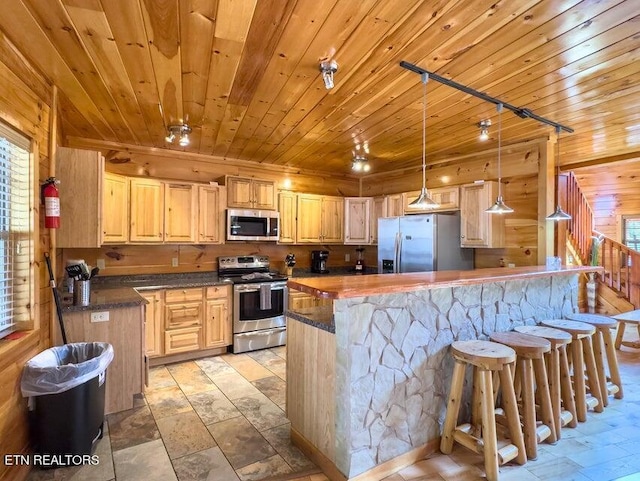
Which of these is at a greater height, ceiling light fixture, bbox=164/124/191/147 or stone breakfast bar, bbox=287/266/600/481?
ceiling light fixture, bbox=164/124/191/147

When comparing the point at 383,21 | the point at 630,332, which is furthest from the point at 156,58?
the point at 630,332

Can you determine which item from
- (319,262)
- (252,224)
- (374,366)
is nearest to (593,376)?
(374,366)

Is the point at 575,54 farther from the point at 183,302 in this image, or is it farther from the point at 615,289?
the point at 615,289

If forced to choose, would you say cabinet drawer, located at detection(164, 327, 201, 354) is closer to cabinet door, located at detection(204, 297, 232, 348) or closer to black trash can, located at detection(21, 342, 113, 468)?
cabinet door, located at detection(204, 297, 232, 348)

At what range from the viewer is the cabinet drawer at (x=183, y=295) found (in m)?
3.83

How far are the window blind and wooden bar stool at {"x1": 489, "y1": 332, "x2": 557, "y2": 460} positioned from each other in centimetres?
317

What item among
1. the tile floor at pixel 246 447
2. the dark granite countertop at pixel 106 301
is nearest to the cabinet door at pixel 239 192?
the dark granite countertop at pixel 106 301

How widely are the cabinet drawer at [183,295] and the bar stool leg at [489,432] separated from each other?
10.2 feet

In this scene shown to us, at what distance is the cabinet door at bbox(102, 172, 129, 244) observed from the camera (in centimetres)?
367

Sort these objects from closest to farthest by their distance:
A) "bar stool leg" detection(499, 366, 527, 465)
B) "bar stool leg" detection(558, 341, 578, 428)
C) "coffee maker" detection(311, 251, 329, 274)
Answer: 1. "bar stool leg" detection(499, 366, 527, 465)
2. "bar stool leg" detection(558, 341, 578, 428)
3. "coffee maker" detection(311, 251, 329, 274)

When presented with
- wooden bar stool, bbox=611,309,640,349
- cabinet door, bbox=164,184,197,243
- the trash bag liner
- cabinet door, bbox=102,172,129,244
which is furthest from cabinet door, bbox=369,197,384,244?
the trash bag liner

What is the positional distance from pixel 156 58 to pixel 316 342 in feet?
6.62

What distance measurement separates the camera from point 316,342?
82.0 inches

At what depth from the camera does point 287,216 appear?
4992 millimetres
